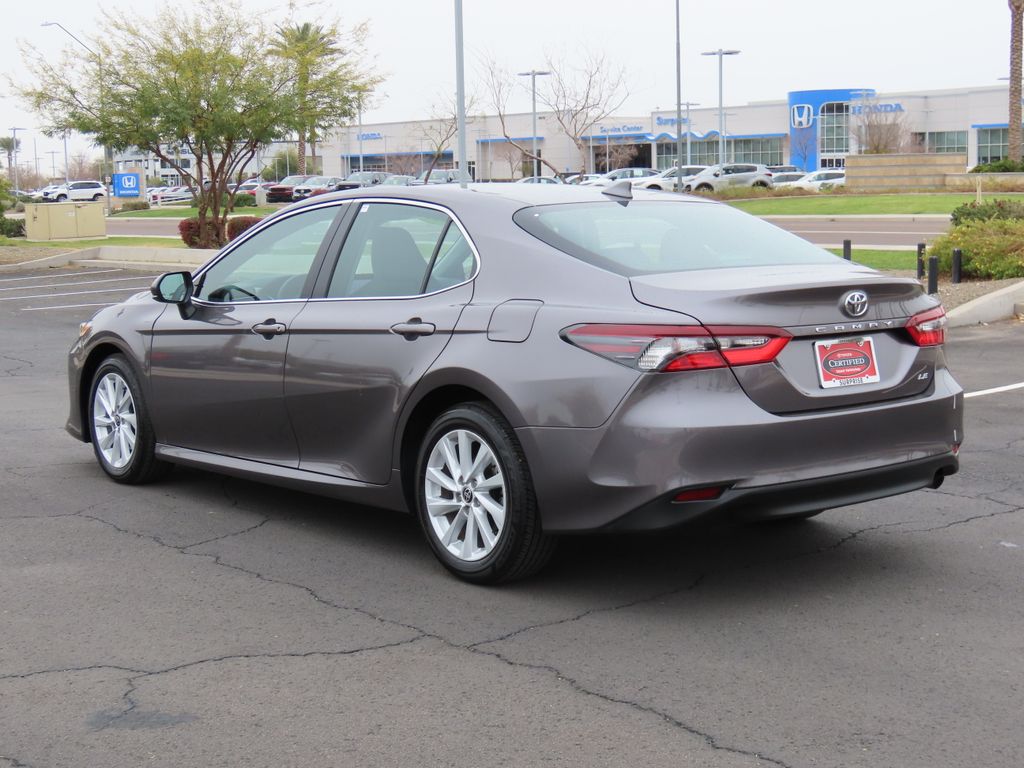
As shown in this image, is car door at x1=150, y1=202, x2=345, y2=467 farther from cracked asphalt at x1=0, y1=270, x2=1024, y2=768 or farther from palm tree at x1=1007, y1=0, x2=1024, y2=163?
palm tree at x1=1007, y1=0, x2=1024, y2=163

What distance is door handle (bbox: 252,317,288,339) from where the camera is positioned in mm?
6156

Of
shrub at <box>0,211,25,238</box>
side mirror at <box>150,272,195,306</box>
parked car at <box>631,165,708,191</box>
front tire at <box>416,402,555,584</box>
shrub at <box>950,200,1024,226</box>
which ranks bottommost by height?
front tire at <box>416,402,555,584</box>

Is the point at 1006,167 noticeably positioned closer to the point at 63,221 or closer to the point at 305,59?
the point at 305,59

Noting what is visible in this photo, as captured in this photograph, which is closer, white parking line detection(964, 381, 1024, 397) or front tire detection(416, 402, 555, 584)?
front tire detection(416, 402, 555, 584)

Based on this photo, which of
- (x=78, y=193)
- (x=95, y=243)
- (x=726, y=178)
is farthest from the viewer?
(x=78, y=193)

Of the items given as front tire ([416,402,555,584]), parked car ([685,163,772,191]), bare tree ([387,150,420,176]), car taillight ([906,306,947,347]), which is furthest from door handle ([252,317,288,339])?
bare tree ([387,150,420,176])

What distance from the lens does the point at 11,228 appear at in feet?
134

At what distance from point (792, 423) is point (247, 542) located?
2680 millimetres

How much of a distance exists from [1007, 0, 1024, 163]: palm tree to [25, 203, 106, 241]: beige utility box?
32291 mm

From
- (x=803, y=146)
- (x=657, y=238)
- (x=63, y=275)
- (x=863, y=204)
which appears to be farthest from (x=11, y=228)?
(x=803, y=146)

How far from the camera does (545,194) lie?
584 centimetres

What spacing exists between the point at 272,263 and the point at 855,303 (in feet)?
9.35

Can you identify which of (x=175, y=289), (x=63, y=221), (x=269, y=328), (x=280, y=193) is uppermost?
(x=280, y=193)

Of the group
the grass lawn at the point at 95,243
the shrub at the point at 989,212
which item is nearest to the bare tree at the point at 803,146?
the grass lawn at the point at 95,243
